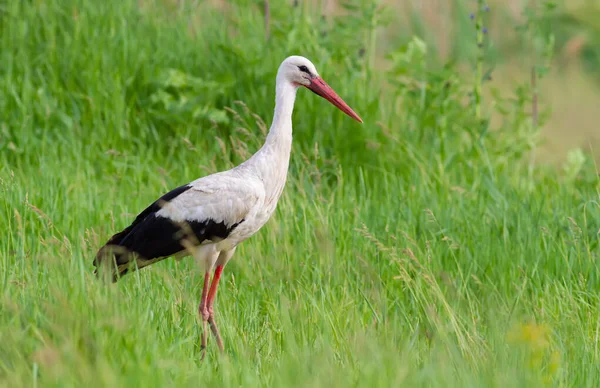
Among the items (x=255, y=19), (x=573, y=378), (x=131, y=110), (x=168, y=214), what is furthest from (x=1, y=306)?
(x=255, y=19)

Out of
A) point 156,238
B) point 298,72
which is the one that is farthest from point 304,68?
point 156,238

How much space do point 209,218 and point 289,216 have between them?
1005 mm

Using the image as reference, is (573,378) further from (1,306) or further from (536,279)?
(1,306)

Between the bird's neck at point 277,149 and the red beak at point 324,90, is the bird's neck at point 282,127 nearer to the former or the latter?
the bird's neck at point 277,149

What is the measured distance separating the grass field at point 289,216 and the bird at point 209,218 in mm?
148

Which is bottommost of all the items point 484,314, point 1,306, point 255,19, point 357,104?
point 484,314

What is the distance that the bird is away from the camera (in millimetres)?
4457

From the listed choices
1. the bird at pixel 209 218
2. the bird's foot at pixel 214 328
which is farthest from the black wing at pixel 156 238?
the bird's foot at pixel 214 328

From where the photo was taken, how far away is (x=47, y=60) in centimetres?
693

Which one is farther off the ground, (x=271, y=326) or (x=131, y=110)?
(x=131, y=110)

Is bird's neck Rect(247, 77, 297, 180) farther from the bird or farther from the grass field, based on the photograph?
the grass field

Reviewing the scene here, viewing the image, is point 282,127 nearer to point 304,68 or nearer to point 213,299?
point 304,68

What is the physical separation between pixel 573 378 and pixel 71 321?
190 centimetres

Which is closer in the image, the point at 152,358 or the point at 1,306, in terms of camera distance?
the point at 152,358
